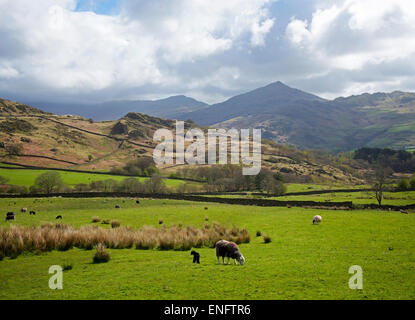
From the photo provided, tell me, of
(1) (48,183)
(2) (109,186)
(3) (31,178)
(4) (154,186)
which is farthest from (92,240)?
(3) (31,178)

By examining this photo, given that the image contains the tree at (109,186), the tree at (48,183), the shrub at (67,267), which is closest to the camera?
the shrub at (67,267)

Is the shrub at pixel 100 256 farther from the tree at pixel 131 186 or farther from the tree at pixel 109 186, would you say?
the tree at pixel 109 186

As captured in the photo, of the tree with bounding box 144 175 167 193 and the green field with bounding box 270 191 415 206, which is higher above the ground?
the tree with bounding box 144 175 167 193

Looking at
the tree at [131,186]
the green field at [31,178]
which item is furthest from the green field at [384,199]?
the green field at [31,178]

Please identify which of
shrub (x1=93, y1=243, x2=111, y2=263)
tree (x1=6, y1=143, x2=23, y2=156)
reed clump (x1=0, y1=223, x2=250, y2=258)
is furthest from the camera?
tree (x1=6, y1=143, x2=23, y2=156)

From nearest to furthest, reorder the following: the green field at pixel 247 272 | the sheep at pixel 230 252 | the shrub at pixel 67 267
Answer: the green field at pixel 247 272 < the shrub at pixel 67 267 < the sheep at pixel 230 252

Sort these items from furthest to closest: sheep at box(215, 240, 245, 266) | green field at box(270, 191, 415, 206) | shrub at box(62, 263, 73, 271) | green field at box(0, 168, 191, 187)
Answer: green field at box(0, 168, 191, 187), green field at box(270, 191, 415, 206), sheep at box(215, 240, 245, 266), shrub at box(62, 263, 73, 271)

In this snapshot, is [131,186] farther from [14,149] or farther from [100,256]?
[14,149]

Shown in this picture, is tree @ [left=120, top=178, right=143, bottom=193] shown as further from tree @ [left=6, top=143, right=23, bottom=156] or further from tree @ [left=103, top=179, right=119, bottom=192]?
tree @ [left=6, top=143, right=23, bottom=156]

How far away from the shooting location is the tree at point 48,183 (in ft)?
271

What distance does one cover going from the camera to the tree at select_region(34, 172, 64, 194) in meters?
82.5

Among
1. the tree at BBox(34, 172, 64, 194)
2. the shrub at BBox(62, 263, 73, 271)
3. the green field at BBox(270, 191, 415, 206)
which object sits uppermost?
the tree at BBox(34, 172, 64, 194)

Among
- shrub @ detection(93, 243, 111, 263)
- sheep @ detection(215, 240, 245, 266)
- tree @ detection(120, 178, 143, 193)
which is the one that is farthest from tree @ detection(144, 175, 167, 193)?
sheep @ detection(215, 240, 245, 266)
